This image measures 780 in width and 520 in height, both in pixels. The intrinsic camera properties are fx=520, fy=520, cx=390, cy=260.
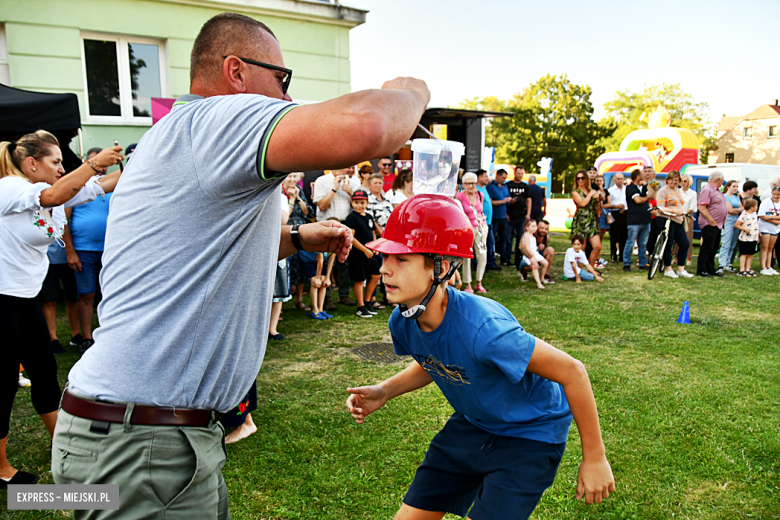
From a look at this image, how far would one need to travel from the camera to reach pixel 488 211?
11586mm

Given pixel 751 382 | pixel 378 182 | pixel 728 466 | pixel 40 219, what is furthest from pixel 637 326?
pixel 40 219

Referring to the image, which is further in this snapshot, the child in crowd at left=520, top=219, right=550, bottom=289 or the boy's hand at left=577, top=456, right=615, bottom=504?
the child in crowd at left=520, top=219, right=550, bottom=289

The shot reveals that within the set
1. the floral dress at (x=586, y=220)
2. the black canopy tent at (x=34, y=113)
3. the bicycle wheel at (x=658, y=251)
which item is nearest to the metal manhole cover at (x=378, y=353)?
the black canopy tent at (x=34, y=113)

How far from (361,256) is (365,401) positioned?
622 cm

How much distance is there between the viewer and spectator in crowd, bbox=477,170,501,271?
11.5m

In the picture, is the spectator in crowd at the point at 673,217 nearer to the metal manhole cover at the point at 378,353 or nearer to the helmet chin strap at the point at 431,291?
the metal manhole cover at the point at 378,353

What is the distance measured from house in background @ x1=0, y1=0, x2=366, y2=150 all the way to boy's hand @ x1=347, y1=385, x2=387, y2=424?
34.0 feet

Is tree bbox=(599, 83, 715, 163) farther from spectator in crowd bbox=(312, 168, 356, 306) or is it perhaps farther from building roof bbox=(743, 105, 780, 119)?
spectator in crowd bbox=(312, 168, 356, 306)

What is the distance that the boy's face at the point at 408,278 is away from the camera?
2260mm

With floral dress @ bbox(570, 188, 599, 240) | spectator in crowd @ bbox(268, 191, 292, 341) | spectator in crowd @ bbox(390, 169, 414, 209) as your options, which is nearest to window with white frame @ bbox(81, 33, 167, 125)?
spectator in crowd @ bbox(390, 169, 414, 209)

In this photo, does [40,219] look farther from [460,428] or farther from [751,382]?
[751,382]

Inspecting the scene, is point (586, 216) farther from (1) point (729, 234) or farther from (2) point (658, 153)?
(2) point (658, 153)

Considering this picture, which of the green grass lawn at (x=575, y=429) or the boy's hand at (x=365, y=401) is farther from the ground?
the boy's hand at (x=365, y=401)

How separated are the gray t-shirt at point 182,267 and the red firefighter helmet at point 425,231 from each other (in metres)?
0.80
